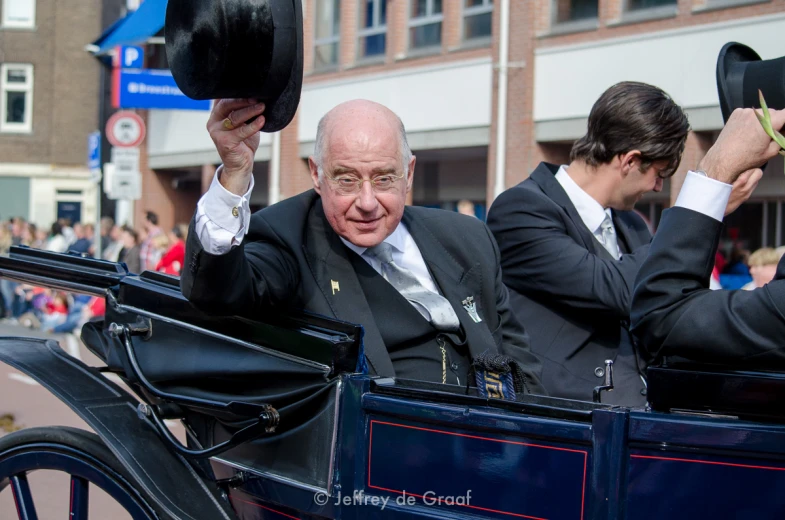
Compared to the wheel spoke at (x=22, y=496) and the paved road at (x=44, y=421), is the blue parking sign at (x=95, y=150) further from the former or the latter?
the wheel spoke at (x=22, y=496)

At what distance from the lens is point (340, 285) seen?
2590 millimetres

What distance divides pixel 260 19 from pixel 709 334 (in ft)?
3.66

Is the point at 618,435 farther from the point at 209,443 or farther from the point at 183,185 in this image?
the point at 183,185

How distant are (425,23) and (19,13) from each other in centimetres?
2028

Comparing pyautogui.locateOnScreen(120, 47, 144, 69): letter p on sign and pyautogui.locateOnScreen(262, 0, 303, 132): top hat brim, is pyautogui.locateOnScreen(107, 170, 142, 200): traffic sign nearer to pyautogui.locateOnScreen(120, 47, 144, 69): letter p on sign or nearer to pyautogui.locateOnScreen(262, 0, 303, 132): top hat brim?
pyautogui.locateOnScreen(120, 47, 144, 69): letter p on sign

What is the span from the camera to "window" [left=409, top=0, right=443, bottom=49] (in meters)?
16.5

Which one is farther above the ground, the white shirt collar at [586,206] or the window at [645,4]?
the window at [645,4]

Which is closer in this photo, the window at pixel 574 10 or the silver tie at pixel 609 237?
the silver tie at pixel 609 237

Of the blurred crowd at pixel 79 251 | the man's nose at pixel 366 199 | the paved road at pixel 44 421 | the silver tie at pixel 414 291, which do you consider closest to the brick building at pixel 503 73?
the blurred crowd at pixel 79 251

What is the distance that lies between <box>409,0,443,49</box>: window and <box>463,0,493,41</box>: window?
1.97ft

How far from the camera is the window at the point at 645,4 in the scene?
12547 mm

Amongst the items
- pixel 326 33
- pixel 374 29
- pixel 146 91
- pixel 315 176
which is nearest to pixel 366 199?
pixel 315 176

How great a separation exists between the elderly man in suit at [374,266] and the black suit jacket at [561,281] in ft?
0.61

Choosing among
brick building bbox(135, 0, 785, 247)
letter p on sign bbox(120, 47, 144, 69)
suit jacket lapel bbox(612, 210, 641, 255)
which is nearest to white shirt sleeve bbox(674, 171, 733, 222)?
suit jacket lapel bbox(612, 210, 641, 255)
